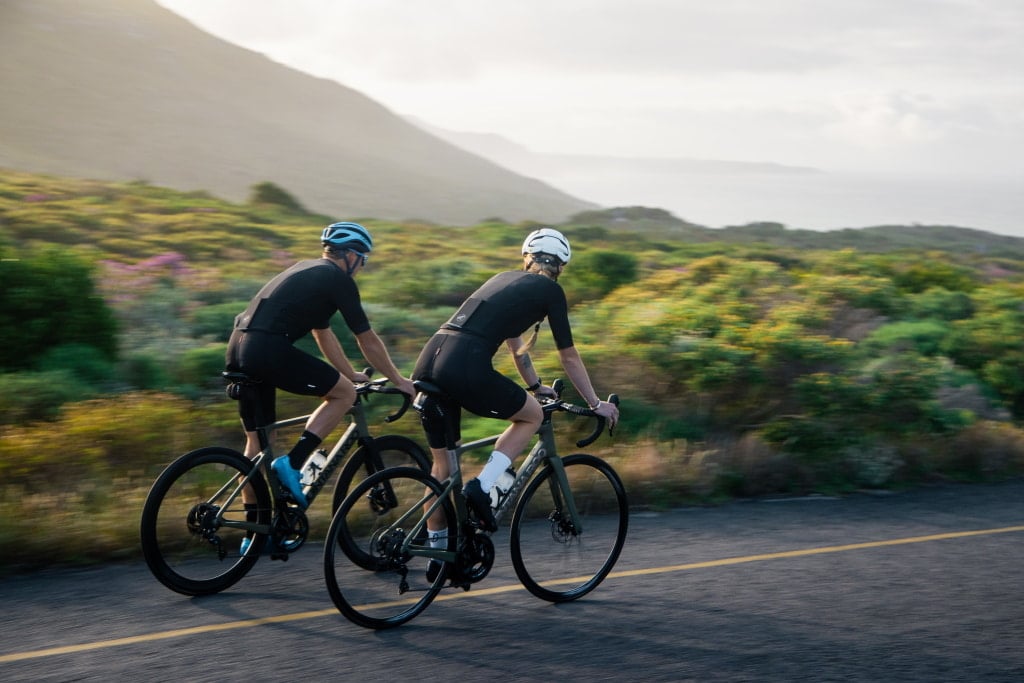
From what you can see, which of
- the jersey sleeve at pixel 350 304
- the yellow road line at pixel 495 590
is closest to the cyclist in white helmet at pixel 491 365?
the jersey sleeve at pixel 350 304

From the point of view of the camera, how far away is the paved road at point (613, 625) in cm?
523

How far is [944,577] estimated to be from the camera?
712 centimetres

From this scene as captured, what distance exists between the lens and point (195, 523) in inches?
246

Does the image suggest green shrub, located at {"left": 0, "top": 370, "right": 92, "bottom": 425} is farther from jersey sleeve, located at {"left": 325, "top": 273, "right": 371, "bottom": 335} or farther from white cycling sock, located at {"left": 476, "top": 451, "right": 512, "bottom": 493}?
white cycling sock, located at {"left": 476, "top": 451, "right": 512, "bottom": 493}

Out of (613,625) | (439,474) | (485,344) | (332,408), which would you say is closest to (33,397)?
(332,408)

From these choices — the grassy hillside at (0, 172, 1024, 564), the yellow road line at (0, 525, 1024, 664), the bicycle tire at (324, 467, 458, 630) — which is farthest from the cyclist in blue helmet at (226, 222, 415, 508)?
the grassy hillside at (0, 172, 1024, 564)

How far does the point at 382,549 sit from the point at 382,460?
4.22 ft

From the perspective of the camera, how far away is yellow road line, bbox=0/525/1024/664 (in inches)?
212

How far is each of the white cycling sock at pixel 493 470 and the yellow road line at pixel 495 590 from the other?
84cm

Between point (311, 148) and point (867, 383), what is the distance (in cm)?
16149

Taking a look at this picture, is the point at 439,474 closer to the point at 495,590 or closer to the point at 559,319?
the point at 495,590

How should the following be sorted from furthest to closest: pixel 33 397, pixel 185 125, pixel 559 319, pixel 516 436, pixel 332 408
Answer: pixel 185 125
pixel 33 397
pixel 332 408
pixel 516 436
pixel 559 319

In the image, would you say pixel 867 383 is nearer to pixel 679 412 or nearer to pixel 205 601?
pixel 679 412

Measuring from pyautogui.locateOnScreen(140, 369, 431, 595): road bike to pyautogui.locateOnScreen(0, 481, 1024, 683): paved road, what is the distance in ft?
0.64
